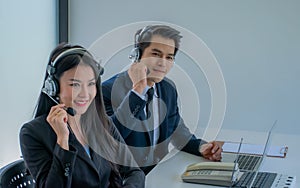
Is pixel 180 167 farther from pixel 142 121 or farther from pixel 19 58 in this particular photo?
pixel 19 58

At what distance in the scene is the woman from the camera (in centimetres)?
123

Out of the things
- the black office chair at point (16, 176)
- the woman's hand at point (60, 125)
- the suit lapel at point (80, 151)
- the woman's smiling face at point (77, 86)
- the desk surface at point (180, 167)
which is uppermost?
the woman's smiling face at point (77, 86)

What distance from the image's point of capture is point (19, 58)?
2.77m

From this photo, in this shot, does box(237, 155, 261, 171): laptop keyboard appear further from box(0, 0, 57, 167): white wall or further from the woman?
box(0, 0, 57, 167): white wall

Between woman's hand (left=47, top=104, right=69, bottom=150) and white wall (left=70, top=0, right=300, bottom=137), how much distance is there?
5.09 feet

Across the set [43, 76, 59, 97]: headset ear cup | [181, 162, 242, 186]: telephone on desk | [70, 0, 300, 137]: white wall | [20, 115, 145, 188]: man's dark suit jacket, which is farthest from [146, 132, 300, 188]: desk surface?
[70, 0, 300, 137]: white wall

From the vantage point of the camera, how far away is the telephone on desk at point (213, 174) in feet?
4.75

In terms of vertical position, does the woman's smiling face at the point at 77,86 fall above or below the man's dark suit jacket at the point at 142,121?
above

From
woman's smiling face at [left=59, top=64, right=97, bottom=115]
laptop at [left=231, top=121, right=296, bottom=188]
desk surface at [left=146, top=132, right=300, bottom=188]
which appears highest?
woman's smiling face at [left=59, top=64, right=97, bottom=115]

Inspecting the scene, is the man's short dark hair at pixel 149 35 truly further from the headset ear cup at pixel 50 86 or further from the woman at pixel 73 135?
the headset ear cup at pixel 50 86

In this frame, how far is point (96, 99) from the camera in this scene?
1.42 meters

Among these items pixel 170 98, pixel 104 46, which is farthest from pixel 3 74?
Answer: pixel 170 98

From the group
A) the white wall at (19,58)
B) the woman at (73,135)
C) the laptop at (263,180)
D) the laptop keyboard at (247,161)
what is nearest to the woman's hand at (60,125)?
the woman at (73,135)

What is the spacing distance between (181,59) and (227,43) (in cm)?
34
